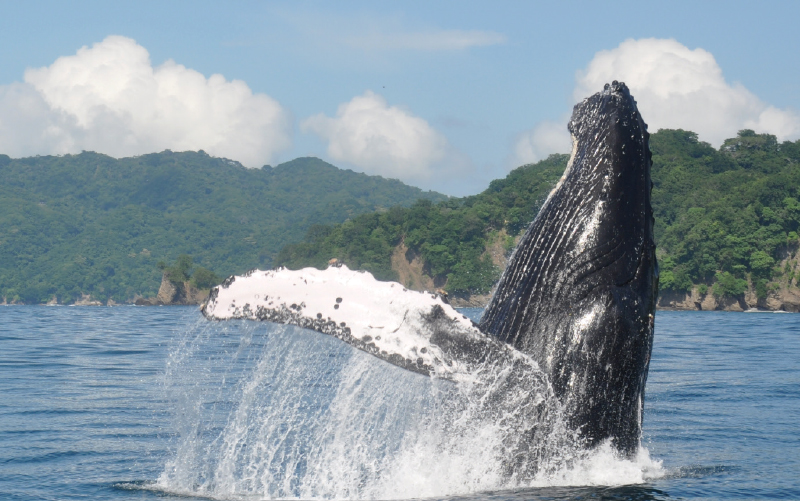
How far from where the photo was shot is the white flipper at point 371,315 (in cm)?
489

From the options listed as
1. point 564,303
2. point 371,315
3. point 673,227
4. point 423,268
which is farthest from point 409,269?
point 371,315

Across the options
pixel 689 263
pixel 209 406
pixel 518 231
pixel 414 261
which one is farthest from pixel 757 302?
pixel 209 406

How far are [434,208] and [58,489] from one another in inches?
4241

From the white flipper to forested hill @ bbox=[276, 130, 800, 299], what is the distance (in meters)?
62.6

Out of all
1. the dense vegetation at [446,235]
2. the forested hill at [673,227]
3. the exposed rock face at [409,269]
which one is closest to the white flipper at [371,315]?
the forested hill at [673,227]

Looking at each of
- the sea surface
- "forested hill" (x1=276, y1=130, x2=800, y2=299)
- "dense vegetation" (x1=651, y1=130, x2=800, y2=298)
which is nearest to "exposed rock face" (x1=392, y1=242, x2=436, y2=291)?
"forested hill" (x1=276, y1=130, x2=800, y2=299)

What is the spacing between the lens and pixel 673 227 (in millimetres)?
89438

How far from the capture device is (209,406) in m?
11.2

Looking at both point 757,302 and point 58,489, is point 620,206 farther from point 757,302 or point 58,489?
point 757,302

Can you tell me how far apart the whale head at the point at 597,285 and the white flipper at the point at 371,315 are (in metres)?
0.33

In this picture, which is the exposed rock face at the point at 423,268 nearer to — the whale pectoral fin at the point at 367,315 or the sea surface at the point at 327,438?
the sea surface at the point at 327,438

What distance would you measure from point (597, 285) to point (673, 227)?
291 feet

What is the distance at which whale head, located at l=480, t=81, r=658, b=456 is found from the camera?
17.4ft

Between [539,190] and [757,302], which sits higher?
[539,190]
